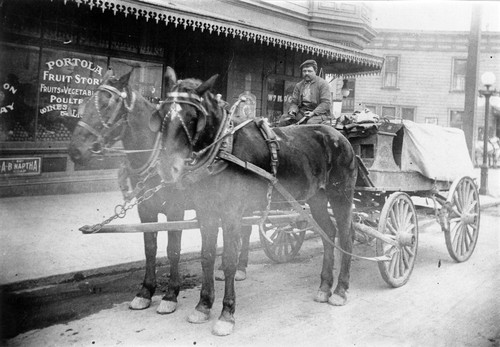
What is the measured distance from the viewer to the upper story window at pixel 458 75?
26781 mm

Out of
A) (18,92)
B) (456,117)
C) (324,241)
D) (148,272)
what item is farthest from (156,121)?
(456,117)

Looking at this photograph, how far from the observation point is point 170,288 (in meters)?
4.38

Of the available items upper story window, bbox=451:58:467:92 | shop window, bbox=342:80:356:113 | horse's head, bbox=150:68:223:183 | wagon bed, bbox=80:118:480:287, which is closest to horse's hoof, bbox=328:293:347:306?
wagon bed, bbox=80:118:480:287

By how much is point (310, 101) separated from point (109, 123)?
3064mm

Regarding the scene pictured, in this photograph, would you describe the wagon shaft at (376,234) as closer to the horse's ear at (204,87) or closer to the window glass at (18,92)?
the horse's ear at (204,87)

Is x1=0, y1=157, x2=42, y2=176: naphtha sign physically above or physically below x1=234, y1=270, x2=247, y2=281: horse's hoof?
above

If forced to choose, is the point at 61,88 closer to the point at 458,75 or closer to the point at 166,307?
the point at 166,307

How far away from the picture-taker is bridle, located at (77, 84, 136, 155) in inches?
156

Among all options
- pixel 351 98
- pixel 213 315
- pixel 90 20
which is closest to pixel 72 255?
pixel 213 315

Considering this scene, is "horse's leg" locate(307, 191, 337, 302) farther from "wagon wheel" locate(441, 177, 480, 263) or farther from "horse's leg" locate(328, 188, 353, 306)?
"wagon wheel" locate(441, 177, 480, 263)

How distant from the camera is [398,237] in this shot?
5270 mm

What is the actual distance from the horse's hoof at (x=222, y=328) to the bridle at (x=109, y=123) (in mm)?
1869

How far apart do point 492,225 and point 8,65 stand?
10.4 m

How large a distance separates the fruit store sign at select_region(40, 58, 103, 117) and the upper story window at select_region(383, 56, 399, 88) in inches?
862
